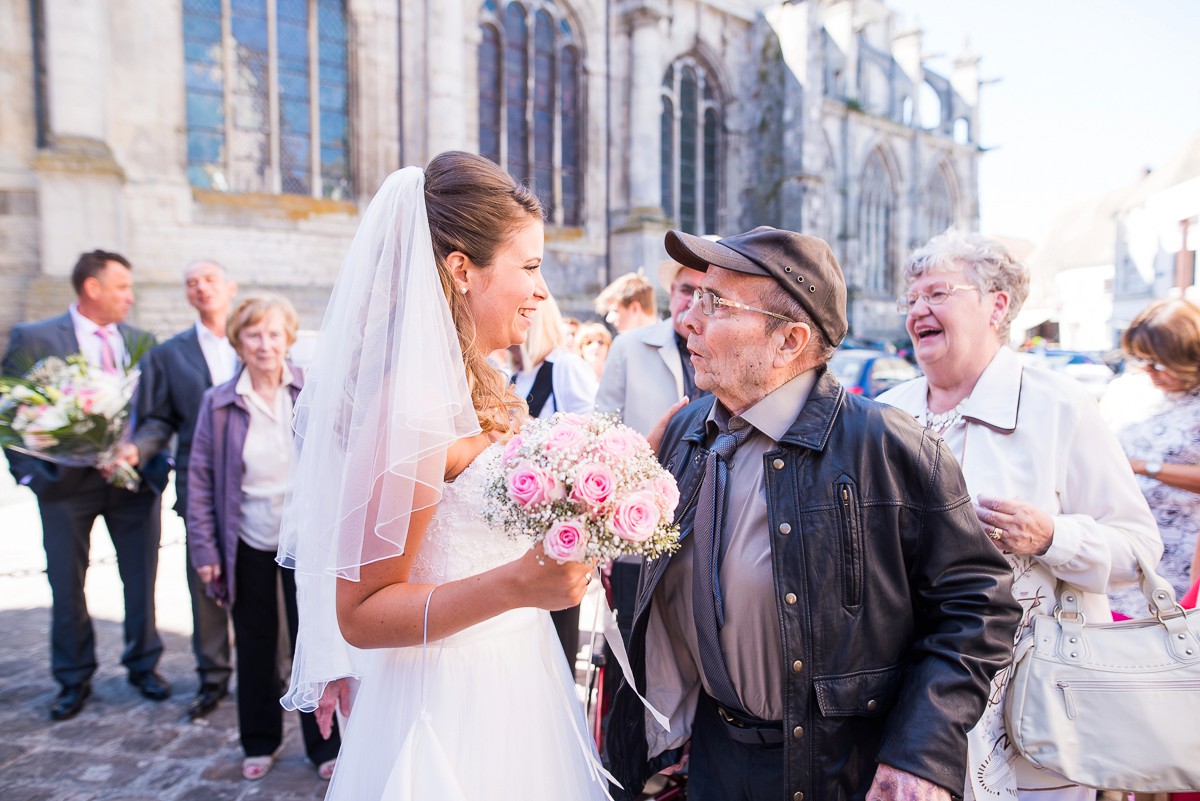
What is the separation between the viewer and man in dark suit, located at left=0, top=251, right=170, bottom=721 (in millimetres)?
4527

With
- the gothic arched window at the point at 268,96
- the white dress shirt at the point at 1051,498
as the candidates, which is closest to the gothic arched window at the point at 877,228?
the gothic arched window at the point at 268,96

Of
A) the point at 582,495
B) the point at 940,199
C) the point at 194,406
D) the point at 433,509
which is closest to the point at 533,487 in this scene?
the point at 582,495

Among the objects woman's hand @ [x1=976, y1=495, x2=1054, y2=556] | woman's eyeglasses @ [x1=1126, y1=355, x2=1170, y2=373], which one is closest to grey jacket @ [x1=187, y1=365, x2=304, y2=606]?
woman's hand @ [x1=976, y1=495, x2=1054, y2=556]

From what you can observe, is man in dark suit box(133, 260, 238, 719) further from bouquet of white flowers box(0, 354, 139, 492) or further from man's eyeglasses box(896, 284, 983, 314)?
man's eyeglasses box(896, 284, 983, 314)

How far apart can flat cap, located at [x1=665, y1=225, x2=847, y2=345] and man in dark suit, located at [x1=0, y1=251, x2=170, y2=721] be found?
4.20 m

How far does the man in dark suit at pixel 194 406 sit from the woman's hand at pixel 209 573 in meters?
0.43

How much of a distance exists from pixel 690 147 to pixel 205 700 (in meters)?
20.5

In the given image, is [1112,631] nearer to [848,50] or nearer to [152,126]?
[152,126]

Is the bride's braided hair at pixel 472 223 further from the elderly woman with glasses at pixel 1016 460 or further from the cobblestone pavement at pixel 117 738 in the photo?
the cobblestone pavement at pixel 117 738

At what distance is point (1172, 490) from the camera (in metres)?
3.45

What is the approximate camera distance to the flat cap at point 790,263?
74.0 inches

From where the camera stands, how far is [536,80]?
16984 millimetres

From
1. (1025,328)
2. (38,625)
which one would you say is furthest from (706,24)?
(1025,328)

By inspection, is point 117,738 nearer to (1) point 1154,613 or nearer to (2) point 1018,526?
(2) point 1018,526
